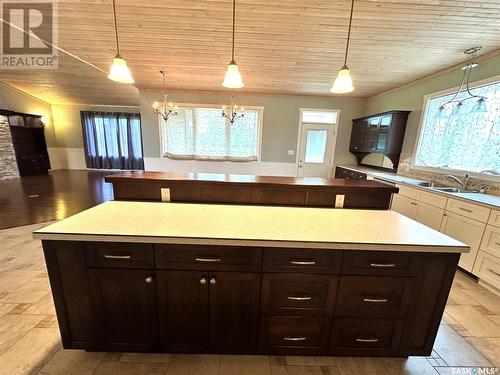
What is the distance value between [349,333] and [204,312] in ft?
3.03

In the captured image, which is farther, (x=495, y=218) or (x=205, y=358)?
(x=495, y=218)

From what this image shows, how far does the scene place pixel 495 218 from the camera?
2.06 meters

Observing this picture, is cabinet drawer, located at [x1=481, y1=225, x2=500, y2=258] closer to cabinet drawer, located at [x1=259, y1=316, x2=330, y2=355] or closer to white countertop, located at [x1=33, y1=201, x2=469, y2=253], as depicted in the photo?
white countertop, located at [x1=33, y1=201, x2=469, y2=253]

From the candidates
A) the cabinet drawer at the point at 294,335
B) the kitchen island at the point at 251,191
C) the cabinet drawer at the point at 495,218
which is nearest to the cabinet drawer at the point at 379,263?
the cabinet drawer at the point at 294,335

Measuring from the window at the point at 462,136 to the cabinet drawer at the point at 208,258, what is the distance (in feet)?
11.1

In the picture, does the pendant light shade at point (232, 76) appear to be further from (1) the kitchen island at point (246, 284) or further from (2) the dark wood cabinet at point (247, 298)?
(2) the dark wood cabinet at point (247, 298)

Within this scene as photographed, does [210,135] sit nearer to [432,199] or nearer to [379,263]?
[432,199]

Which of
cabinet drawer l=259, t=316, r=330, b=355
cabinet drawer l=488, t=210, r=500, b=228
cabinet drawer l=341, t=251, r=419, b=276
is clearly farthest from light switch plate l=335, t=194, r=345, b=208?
cabinet drawer l=488, t=210, r=500, b=228

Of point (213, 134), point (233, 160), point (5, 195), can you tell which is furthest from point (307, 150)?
point (5, 195)

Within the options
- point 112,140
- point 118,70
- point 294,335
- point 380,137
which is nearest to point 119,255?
point 294,335

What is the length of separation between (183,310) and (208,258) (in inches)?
15.7

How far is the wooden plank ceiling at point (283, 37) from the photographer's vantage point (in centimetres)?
232

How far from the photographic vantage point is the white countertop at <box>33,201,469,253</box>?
1.11 meters

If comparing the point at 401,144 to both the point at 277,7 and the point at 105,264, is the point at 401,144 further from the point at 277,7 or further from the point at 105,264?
the point at 105,264
